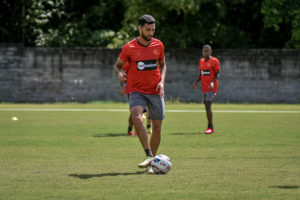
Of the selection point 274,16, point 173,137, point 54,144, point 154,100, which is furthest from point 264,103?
point 154,100

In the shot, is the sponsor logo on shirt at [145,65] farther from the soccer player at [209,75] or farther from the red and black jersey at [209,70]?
the red and black jersey at [209,70]

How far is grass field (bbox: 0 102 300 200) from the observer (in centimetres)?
666

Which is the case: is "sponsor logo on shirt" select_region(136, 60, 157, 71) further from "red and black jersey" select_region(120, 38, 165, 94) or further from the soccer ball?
the soccer ball

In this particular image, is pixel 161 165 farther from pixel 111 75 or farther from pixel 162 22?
pixel 162 22

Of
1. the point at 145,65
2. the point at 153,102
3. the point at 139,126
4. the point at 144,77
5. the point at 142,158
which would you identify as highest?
the point at 145,65

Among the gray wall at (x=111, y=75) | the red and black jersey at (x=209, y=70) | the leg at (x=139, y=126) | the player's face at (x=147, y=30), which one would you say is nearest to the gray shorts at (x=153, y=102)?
the leg at (x=139, y=126)

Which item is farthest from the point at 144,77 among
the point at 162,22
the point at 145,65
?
the point at 162,22

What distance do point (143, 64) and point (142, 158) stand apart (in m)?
1.93

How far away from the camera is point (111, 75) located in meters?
29.3

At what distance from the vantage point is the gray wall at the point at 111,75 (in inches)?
1137

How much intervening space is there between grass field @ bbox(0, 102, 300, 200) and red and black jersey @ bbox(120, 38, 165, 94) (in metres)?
1.16

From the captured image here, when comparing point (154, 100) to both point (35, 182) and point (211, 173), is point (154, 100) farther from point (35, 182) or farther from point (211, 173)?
point (35, 182)

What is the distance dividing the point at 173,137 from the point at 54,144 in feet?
9.25

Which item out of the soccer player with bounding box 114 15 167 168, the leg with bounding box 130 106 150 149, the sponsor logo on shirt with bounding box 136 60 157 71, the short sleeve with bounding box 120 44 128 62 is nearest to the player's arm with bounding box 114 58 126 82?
the soccer player with bounding box 114 15 167 168
